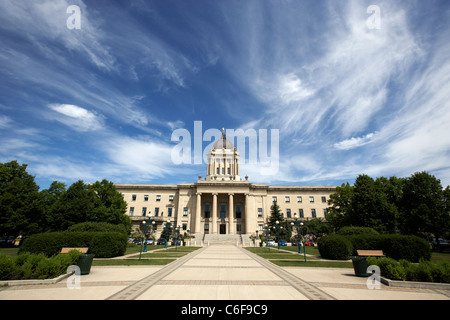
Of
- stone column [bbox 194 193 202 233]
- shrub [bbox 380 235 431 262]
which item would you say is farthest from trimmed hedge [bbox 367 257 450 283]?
stone column [bbox 194 193 202 233]

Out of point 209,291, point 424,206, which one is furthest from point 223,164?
point 209,291

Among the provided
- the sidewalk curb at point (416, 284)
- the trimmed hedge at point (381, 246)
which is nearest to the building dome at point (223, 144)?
the trimmed hedge at point (381, 246)

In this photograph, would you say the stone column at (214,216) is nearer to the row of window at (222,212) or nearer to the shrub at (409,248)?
the row of window at (222,212)

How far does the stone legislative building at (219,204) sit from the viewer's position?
5619cm

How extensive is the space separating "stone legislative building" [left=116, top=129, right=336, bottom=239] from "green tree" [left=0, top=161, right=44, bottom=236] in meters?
27.2

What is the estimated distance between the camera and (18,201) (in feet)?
100.0

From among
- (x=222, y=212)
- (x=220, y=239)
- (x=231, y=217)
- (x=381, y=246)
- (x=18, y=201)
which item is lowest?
(x=220, y=239)

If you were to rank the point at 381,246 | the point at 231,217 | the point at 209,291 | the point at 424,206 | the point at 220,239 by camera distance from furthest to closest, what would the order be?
the point at 231,217, the point at 220,239, the point at 424,206, the point at 381,246, the point at 209,291

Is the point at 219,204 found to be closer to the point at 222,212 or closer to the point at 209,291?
the point at 222,212

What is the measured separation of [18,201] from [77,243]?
21.8 meters

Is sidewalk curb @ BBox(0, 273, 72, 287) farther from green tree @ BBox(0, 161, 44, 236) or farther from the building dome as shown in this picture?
the building dome

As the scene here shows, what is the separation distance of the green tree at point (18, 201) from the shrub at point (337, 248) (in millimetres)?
38831

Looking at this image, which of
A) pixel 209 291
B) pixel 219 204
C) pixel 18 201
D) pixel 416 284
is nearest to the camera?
pixel 209 291
